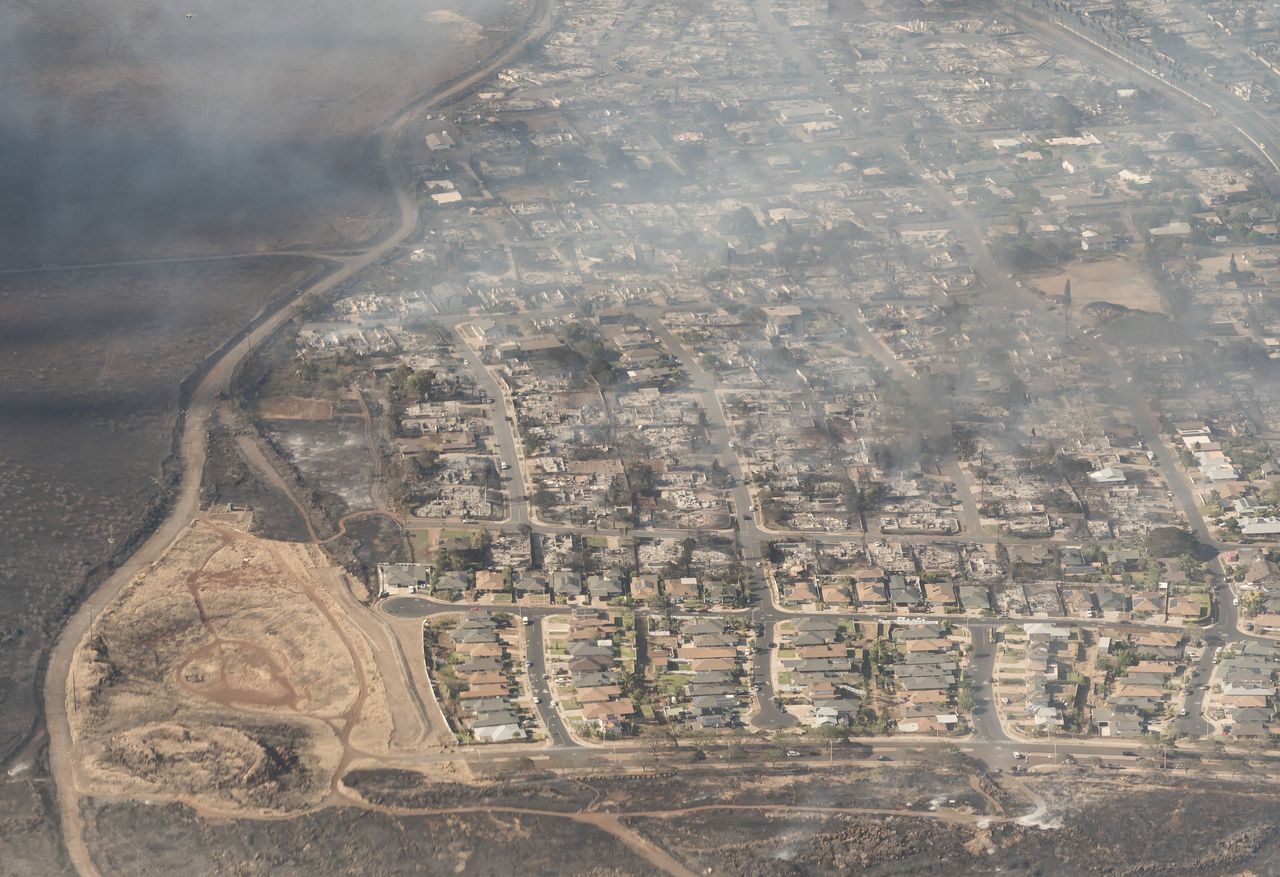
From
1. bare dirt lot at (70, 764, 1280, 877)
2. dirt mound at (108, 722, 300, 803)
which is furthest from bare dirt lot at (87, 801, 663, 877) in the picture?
dirt mound at (108, 722, 300, 803)

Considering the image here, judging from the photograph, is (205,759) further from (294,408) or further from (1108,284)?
(1108,284)

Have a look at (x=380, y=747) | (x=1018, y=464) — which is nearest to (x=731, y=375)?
(x=1018, y=464)

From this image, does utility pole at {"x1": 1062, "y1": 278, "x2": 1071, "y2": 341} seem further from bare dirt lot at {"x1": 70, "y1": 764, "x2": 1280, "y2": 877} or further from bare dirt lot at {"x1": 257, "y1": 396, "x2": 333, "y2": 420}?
bare dirt lot at {"x1": 257, "y1": 396, "x2": 333, "y2": 420}

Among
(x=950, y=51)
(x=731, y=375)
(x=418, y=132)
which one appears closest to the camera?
(x=731, y=375)

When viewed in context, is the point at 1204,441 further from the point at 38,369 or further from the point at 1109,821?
the point at 38,369

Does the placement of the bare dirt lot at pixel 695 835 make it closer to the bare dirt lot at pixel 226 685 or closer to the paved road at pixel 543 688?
the bare dirt lot at pixel 226 685

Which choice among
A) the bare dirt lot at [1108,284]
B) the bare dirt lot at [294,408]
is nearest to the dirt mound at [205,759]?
the bare dirt lot at [294,408]

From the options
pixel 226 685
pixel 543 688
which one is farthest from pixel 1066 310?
pixel 226 685

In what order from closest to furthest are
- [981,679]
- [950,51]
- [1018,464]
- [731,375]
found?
[981,679]
[1018,464]
[731,375]
[950,51]
